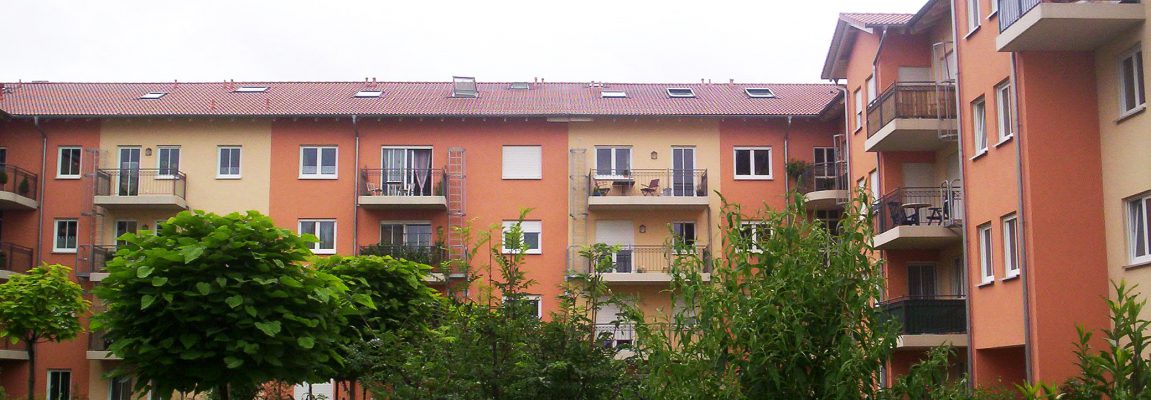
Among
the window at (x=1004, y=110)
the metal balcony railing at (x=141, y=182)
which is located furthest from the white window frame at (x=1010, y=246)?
the metal balcony railing at (x=141, y=182)

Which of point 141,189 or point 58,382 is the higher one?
point 141,189

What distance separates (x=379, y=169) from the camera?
40719 mm

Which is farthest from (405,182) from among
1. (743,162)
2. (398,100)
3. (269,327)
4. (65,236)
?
(269,327)

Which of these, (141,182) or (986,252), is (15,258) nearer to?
(141,182)

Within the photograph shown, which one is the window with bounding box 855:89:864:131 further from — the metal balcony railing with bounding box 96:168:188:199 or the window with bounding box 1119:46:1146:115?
the metal balcony railing with bounding box 96:168:188:199

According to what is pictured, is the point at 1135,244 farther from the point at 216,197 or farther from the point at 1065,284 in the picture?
the point at 216,197

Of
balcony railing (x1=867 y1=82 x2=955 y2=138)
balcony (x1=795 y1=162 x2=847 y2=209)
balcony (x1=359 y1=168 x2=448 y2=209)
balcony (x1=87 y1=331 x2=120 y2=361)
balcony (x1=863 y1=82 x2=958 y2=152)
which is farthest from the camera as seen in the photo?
balcony (x1=359 y1=168 x2=448 y2=209)

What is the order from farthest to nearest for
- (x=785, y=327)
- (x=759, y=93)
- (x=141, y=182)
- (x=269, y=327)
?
(x=759, y=93), (x=141, y=182), (x=269, y=327), (x=785, y=327)

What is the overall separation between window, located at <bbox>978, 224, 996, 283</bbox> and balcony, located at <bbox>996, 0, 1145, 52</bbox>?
466 centimetres

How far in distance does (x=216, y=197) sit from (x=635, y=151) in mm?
13848

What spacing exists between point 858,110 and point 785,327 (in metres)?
27.3

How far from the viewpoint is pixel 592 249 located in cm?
1166

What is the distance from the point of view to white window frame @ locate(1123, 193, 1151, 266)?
2025cm

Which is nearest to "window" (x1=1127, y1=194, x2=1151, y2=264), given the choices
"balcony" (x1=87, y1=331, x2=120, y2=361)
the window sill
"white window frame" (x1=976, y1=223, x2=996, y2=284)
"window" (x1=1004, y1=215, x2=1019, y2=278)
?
the window sill
